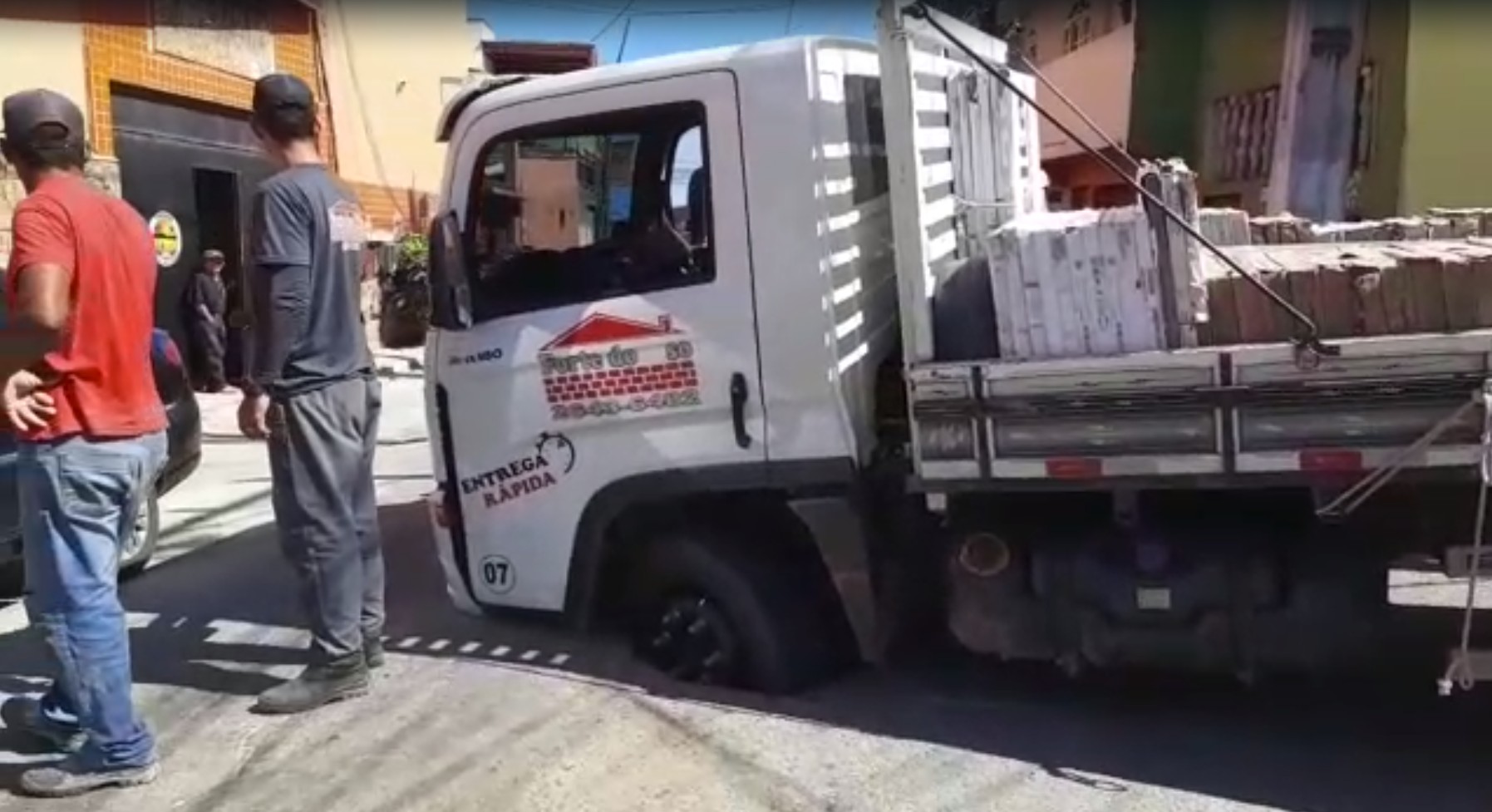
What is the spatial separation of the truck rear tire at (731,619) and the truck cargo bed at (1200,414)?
737 millimetres

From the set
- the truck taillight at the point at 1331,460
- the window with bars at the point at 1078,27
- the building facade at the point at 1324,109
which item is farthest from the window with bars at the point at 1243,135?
the truck taillight at the point at 1331,460

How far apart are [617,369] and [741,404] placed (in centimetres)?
45

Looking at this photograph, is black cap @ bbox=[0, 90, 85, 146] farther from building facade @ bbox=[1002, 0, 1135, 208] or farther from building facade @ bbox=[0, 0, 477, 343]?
building facade @ bbox=[1002, 0, 1135, 208]

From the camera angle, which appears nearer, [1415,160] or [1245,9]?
[1415,160]

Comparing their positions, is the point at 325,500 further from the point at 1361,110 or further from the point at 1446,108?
the point at 1361,110

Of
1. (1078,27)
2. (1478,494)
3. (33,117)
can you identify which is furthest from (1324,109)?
(33,117)

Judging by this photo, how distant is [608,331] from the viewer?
494 cm

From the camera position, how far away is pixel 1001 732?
15.4 ft

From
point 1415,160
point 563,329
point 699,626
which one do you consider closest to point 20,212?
point 563,329

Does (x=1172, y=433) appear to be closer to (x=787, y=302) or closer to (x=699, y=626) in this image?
(x=787, y=302)

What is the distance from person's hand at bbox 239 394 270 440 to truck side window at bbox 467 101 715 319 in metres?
0.79

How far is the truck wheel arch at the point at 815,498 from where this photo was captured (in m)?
Answer: 4.73

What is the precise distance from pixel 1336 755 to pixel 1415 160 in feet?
26.3

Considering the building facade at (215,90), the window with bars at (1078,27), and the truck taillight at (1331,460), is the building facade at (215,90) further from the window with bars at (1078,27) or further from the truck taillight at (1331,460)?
the truck taillight at (1331,460)
